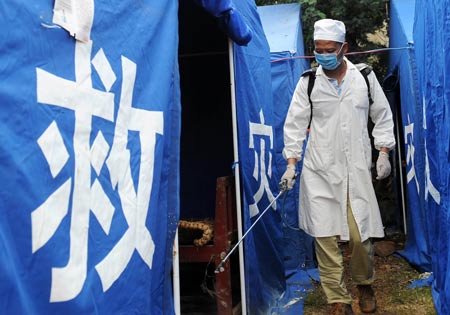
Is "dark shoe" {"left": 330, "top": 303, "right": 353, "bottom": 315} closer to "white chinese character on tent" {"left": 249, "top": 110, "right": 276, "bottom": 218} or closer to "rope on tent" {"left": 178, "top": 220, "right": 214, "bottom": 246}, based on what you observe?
"white chinese character on tent" {"left": 249, "top": 110, "right": 276, "bottom": 218}

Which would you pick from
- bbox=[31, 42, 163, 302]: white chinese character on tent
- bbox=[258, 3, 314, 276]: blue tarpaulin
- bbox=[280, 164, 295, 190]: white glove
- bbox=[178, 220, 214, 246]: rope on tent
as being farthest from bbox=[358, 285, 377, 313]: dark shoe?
bbox=[31, 42, 163, 302]: white chinese character on tent

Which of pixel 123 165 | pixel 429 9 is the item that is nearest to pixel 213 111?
pixel 429 9

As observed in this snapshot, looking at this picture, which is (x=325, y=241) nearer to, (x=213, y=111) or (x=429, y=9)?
(x=429, y=9)

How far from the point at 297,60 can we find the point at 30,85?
4715mm

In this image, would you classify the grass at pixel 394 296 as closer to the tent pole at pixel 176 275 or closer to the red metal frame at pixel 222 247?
the red metal frame at pixel 222 247

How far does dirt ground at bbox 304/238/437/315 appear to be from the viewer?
392 centimetres

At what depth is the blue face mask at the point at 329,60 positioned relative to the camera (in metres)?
3.58

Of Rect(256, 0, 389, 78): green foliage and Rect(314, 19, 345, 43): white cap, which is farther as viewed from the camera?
Rect(256, 0, 389, 78): green foliage

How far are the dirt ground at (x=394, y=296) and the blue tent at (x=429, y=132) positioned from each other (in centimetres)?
16

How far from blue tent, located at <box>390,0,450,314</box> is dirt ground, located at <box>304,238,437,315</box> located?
16 cm

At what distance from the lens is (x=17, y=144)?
1.31m

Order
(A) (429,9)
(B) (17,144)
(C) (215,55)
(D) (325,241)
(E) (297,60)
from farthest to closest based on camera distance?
1. (E) (297,60)
2. (C) (215,55)
3. (D) (325,241)
4. (A) (429,9)
5. (B) (17,144)

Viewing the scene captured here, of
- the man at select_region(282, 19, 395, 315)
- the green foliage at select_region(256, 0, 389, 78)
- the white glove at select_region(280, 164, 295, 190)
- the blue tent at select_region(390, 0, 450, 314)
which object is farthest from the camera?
the green foliage at select_region(256, 0, 389, 78)

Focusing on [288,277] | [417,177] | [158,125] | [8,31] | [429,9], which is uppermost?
[429,9]
